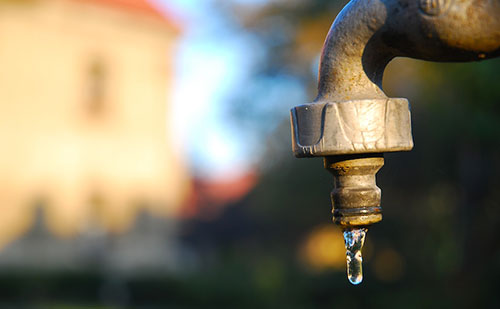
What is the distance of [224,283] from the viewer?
38.5 ft

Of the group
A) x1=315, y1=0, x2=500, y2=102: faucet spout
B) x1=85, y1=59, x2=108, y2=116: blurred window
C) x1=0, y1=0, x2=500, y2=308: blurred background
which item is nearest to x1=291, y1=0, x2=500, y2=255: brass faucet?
x1=315, y1=0, x2=500, y2=102: faucet spout

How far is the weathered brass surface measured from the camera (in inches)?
49.5

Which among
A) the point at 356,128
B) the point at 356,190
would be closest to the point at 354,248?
the point at 356,190

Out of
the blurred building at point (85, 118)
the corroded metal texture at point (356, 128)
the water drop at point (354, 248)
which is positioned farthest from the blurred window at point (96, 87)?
the corroded metal texture at point (356, 128)

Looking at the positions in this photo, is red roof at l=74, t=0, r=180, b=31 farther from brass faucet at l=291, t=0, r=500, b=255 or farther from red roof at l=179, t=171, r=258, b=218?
brass faucet at l=291, t=0, r=500, b=255

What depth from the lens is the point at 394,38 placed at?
136 centimetres

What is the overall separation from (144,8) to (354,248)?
15332 mm

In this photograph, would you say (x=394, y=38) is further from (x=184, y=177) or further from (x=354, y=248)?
(x=184, y=177)

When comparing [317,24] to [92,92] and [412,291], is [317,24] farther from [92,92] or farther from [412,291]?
[92,92]

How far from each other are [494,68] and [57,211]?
12.0m

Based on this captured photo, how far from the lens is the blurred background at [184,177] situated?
701 centimetres

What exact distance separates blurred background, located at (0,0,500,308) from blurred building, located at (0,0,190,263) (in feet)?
0.10

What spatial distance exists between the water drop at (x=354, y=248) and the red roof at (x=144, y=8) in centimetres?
1446

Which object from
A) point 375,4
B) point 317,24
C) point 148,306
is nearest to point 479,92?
point 375,4
